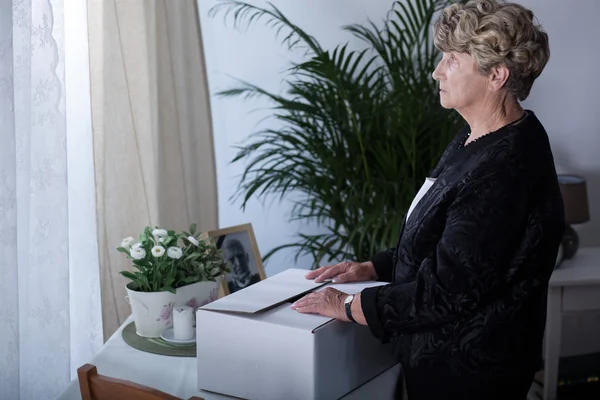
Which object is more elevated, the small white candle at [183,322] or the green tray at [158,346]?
the small white candle at [183,322]

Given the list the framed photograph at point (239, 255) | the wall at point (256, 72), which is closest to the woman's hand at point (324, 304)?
the framed photograph at point (239, 255)

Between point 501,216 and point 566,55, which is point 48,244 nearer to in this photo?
point 501,216

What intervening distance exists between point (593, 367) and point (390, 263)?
1919 millimetres

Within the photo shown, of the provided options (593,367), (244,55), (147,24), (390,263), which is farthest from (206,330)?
(593,367)

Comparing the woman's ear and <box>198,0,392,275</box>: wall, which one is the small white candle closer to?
the woman's ear

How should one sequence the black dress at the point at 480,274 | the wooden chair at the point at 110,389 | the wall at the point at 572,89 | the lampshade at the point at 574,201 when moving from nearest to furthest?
the wooden chair at the point at 110,389, the black dress at the point at 480,274, the lampshade at the point at 574,201, the wall at the point at 572,89

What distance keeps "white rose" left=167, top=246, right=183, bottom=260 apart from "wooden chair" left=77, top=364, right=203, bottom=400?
54 centimetres

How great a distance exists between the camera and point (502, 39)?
1444mm

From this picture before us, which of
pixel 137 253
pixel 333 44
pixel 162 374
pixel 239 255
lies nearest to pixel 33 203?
pixel 137 253

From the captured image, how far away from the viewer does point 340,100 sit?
2.92 m

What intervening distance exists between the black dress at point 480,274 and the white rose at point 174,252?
54cm

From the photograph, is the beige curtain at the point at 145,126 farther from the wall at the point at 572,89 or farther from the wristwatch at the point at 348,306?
the wall at the point at 572,89

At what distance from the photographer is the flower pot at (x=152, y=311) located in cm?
182

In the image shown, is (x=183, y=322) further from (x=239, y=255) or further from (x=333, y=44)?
(x=333, y=44)
